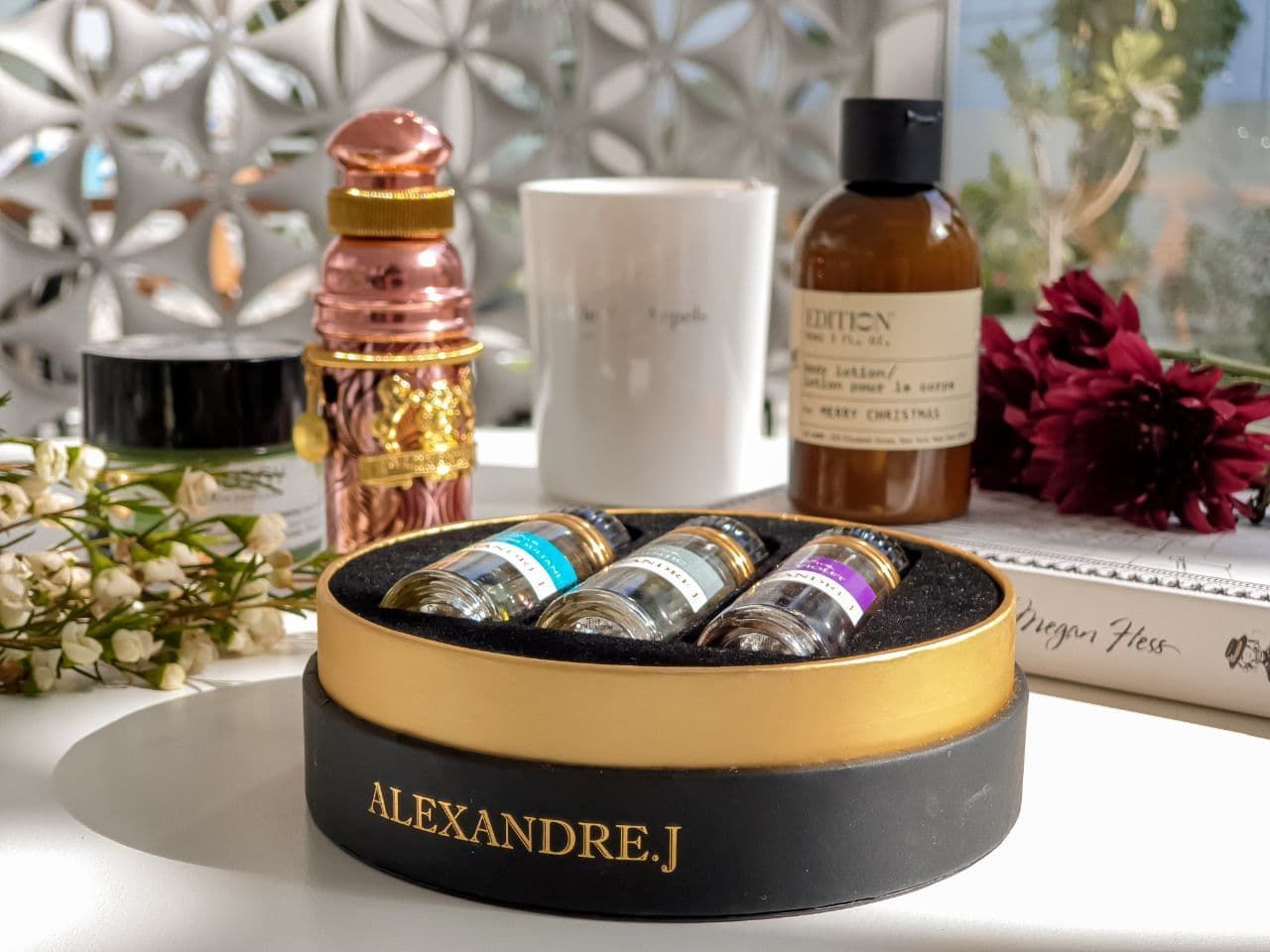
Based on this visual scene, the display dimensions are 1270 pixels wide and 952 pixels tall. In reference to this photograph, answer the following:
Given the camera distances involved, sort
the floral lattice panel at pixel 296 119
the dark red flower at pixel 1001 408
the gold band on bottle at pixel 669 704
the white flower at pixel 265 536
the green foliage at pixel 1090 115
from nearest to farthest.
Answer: the gold band on bottle at pixel 669 704 < the white flower at pixel 265 536 < the dark red flower at pixel 1001 408 < the floral lattice panel at pixel 296 119 < the green foliage at pixel 1090 115

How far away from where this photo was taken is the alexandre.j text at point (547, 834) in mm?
379

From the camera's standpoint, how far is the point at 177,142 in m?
1.06

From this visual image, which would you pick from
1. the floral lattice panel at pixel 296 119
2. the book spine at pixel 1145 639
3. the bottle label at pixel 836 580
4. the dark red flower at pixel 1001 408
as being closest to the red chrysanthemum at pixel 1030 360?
the dark red flower at pixel 1001 408

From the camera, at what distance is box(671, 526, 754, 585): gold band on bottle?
1.62 ft

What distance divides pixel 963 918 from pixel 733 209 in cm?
44

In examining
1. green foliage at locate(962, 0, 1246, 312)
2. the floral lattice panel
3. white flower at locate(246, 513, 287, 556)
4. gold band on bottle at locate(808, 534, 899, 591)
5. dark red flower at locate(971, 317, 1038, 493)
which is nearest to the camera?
gold band on bottle at locate(808, 534, 899, 591)

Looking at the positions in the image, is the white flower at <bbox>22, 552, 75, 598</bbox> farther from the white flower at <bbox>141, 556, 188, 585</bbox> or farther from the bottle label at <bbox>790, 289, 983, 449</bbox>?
the bottle label at <bbox>790, 289, 983, 449</bbox>

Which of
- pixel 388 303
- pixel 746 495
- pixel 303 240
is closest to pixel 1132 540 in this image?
pixel 746 495

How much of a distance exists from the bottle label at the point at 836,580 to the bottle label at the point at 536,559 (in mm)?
66

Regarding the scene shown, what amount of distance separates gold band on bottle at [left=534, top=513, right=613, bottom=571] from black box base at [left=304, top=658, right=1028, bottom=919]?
115mm

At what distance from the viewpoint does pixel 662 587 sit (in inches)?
17.9

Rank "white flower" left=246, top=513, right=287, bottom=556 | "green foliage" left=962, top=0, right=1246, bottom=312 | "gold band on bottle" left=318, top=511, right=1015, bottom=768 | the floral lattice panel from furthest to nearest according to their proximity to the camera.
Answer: "green foliage" left=962, top=0, right=1246, bottom=312, the floral lattice panel, "white flower" left=246, top=513, right=287, bottom=556, "gold band on bottle" left=318, top=511, right=1015, bottom=768

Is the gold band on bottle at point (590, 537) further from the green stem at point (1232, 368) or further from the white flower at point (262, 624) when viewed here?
the green stem at point (1232, 368)

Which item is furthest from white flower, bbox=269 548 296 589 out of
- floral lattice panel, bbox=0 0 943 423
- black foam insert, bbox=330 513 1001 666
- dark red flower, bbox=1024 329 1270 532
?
floral lattice panel, bbox=0 0 943 423
